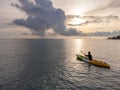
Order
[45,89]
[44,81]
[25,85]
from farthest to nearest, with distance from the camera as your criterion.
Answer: [44,81]
[25,85]
[45,89]

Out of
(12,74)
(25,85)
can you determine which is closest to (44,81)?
(25,85)

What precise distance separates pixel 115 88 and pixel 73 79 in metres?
10.4

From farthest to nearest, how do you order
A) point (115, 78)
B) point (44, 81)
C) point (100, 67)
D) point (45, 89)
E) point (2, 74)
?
point (100, 67) < point (2, 74) < point (115, 78) < point (44, 81) < point (45, 89)

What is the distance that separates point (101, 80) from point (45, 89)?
14362 mm

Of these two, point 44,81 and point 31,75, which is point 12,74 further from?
point 44,81

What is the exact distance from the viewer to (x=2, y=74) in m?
44.1

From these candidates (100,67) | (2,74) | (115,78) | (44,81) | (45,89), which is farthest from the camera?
(100,67)

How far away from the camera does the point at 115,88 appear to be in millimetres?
34219

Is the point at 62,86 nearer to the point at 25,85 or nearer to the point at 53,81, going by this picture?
the point at 53,81

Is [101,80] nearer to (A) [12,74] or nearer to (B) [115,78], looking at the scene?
(B) [115,78]

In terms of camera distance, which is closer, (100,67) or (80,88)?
(80,88)

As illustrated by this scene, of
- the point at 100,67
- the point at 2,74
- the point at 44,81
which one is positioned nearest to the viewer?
the point at 44,81

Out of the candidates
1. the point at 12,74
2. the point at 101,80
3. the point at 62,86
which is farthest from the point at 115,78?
the point at 12,74

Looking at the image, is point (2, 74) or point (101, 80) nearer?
point (101, 80)
